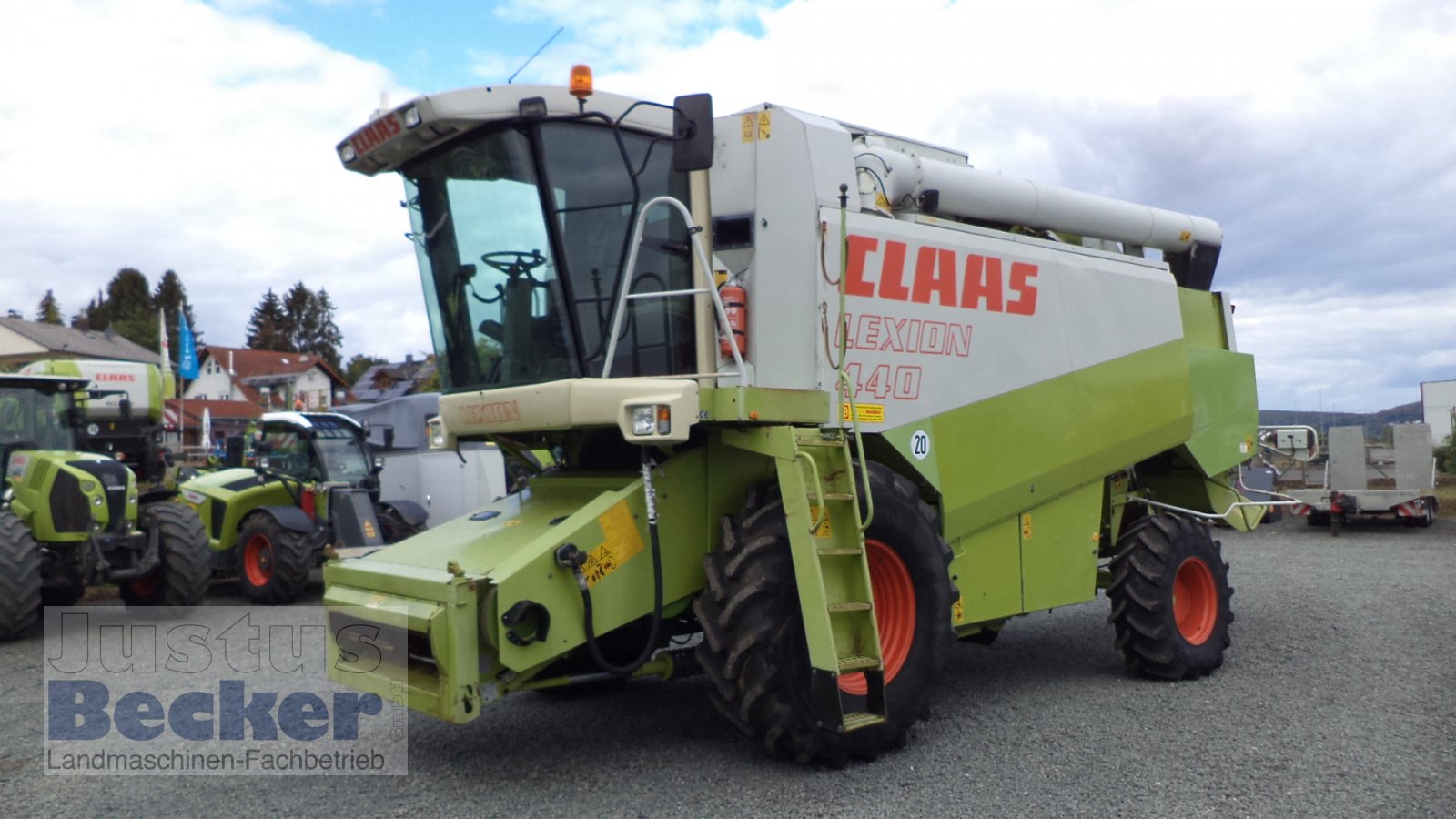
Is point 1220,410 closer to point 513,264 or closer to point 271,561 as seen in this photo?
point 513,264

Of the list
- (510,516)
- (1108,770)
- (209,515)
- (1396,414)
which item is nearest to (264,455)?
(209,515)

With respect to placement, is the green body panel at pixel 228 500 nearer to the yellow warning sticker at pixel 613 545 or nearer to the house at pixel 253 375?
the yellow warning sticker at pixel 613 545

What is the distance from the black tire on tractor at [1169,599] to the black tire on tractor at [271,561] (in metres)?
7.99

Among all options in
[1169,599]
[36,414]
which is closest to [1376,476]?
[1169,599]

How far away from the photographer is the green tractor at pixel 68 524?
28.7 ft

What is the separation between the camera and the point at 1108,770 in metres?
5.05

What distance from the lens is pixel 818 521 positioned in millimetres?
4957

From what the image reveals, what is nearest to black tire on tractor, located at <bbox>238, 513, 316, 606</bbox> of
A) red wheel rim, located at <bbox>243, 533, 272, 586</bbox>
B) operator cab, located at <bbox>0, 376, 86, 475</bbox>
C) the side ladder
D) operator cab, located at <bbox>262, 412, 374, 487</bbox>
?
red wheel rim, located at <bbox>243, 533, 272, 586</bbox>

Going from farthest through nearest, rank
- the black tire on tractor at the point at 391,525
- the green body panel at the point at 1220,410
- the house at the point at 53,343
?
1. the house at the point at 53,343
2. the black tire on tractor at the point at 391,525
3. the green body panel at the point at 1220,410

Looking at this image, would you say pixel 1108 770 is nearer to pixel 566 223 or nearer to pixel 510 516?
pixel 510 516

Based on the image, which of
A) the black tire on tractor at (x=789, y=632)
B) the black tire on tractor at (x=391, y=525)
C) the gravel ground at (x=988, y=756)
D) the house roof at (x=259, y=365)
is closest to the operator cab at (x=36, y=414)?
the gravel ground at (x=988, y=756)

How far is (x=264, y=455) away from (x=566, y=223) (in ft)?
31.3

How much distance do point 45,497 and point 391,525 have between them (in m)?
3.79

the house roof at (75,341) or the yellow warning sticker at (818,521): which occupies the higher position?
the house roof at (75,341)
